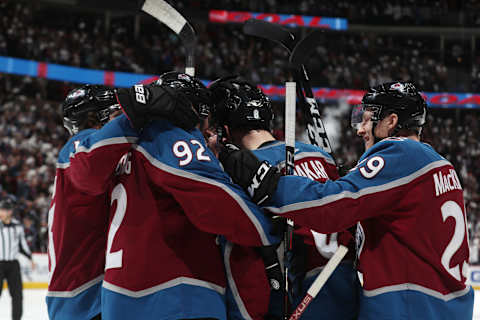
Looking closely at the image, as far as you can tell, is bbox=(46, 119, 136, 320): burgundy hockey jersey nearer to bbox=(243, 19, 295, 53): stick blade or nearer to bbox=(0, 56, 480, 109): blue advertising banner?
bbox=(243, 19, 295, 53): stick blade

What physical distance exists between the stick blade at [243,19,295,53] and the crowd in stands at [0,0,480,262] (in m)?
11.9

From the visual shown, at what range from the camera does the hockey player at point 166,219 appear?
5.88ft

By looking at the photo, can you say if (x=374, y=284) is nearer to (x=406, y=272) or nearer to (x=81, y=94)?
(x=406, y=272)

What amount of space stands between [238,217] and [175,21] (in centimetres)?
107

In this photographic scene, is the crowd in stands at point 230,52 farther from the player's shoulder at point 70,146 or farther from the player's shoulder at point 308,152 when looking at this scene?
the player's shoulder at point 308,152

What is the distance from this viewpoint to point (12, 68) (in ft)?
52.4

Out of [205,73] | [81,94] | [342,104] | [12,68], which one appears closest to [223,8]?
[205,73]

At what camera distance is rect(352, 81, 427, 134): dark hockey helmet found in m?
2.20

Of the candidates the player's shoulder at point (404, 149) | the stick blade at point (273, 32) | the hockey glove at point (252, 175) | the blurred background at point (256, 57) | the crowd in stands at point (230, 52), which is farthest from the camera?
the crowd in stands at point (230, 52)

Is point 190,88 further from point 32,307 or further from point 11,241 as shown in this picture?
point 32,307

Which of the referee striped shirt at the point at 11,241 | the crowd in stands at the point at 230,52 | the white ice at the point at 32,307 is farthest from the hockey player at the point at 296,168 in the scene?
the crowd in stands at the point at 230,52

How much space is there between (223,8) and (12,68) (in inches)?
319

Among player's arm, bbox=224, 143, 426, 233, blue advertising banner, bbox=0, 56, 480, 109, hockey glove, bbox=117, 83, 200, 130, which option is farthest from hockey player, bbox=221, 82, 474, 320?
blue advertising banner, bbox=0, 56, 480, 109

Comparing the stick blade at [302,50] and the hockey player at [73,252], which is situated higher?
the stick blade at [302,50]
